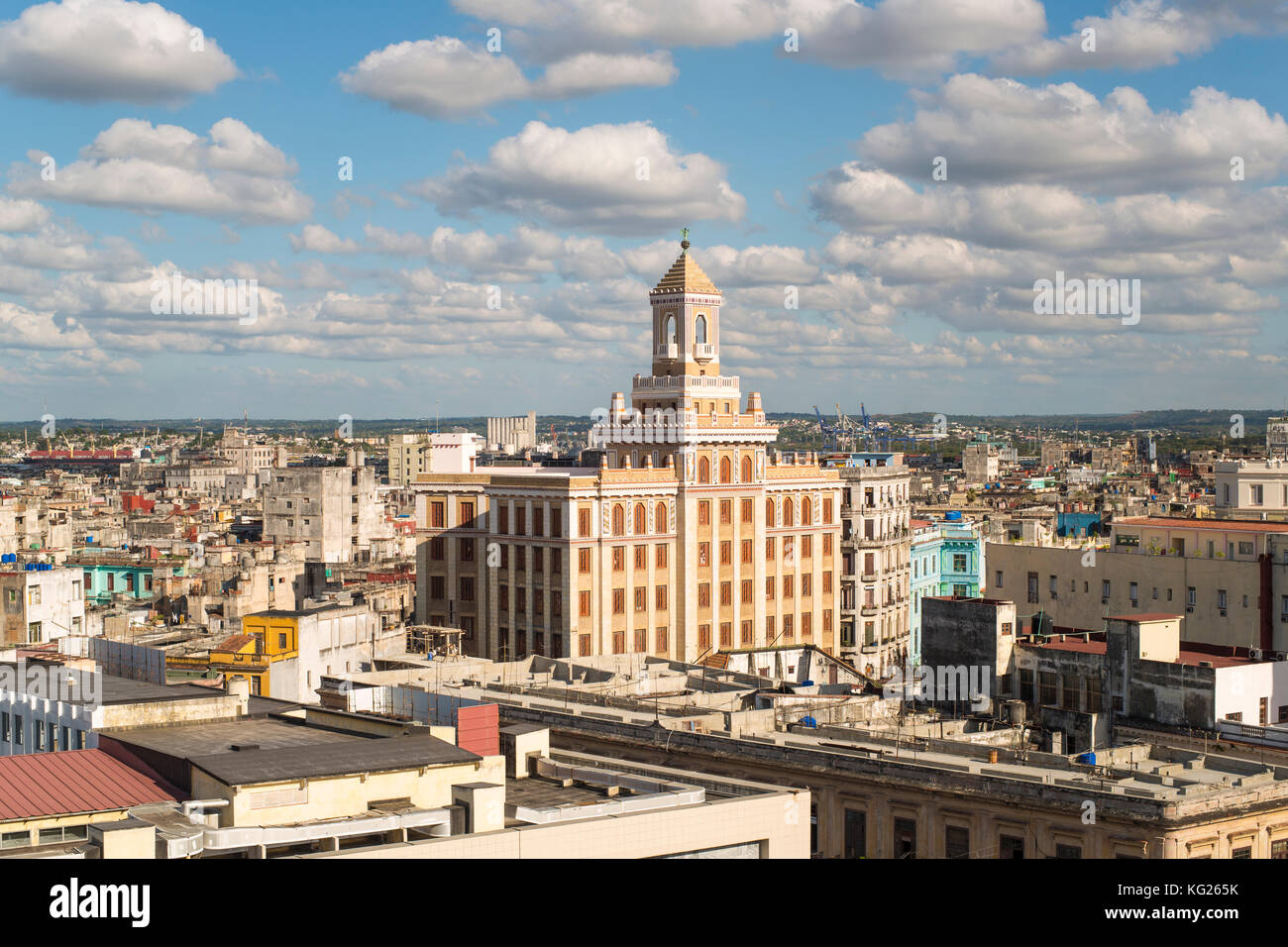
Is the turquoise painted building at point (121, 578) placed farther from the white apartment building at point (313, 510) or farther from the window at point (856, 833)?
the window at point (856, 833)

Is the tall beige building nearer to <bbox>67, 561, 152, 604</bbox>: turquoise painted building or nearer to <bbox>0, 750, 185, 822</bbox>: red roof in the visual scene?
<bbox>67, 561, 152, 604</bbox>: turquoise painted building

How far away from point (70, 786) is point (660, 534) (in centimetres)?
7175

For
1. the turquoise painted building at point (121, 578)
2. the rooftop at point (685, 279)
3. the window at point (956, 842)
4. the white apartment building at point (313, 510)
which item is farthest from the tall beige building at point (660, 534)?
the white apartment building at point (313, 510)

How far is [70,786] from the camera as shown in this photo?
45406 millimetres

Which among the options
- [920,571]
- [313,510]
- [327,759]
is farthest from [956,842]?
[313,510]

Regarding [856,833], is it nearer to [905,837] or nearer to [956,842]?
[905,837]

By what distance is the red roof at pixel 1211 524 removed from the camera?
98.5m

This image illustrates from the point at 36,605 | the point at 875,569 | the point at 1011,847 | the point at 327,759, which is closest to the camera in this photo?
the point at 327,759

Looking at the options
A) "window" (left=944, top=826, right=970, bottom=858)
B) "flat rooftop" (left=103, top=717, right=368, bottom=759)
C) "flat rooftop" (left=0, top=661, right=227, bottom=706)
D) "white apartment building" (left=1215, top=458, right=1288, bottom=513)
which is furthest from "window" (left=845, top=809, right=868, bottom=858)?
"white apartment building" (left=1215, top=458, right=1288, bottom=513)

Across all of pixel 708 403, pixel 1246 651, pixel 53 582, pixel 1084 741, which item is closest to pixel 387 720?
pixel 1084 741

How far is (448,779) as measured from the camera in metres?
46.1

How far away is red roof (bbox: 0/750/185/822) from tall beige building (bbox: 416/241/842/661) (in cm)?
6257

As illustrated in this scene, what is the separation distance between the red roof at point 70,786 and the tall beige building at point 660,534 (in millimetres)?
62573

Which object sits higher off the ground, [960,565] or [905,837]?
[960,565]
